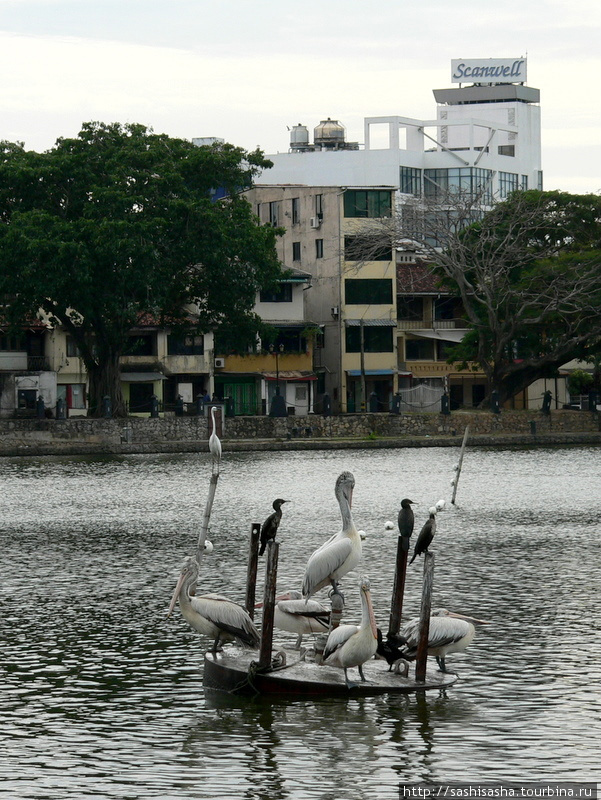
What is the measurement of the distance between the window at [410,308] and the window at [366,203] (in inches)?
263

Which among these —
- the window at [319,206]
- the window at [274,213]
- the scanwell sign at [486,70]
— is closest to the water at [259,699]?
the window at [319,206]

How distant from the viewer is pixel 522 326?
7225cm

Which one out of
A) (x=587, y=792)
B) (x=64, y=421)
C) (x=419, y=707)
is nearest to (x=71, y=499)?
(x=64, y=421)

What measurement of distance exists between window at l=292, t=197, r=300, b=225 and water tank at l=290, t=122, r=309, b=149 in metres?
29.8

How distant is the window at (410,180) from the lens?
112438 mm

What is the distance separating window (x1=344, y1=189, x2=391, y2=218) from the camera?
277 ft

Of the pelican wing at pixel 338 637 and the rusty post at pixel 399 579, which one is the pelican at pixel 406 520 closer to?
the rusty post at pixel 399 579

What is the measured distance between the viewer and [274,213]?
296ft

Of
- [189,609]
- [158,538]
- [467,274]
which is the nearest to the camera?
[189,609]

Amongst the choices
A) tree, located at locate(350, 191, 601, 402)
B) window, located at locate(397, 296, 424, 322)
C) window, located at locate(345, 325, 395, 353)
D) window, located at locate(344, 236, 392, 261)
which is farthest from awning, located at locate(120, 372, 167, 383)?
window, located at locate(397, 296, 424, 322)

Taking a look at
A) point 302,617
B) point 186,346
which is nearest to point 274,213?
point 186,346

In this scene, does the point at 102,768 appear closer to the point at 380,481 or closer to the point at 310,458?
the point at 380,481

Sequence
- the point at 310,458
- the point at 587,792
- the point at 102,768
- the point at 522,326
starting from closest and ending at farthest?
the point at 587,792, the point at 102,768, the point at 310,458, the point at 522,326

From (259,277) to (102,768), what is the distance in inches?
2287
